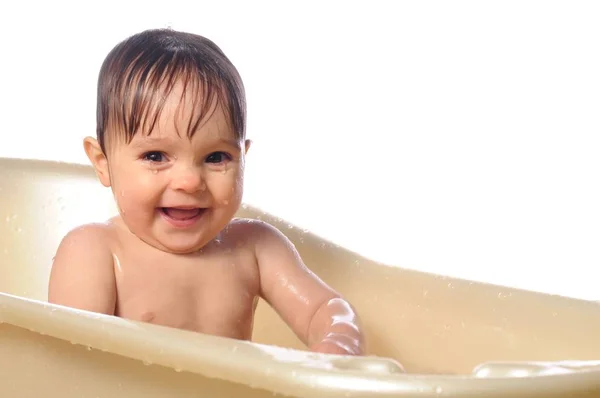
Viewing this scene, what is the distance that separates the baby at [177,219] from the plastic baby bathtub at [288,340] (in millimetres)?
102

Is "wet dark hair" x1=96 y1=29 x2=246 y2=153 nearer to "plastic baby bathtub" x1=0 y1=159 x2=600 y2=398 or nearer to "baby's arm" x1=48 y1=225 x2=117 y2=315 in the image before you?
"baby's arm" x1=48 y1=225 x2=117 y2=315

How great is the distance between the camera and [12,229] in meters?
1.90

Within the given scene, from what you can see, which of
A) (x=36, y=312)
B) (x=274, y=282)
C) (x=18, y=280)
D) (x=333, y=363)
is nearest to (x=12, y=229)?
(x=18, y=280)

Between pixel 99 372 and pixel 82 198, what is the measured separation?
0.85 metres

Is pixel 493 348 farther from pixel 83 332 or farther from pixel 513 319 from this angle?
pixel 83 332

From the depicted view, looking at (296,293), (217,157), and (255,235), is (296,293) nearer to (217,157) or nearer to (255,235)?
(255,235)

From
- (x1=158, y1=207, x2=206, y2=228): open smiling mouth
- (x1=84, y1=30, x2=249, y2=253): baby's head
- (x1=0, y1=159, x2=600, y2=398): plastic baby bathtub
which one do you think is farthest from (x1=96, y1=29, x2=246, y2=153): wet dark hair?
(x1=0, y1=159, x2=600, y2=398): plastic baby bathtub

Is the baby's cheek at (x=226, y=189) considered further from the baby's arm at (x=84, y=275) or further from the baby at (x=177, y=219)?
the baby's arm at (x=84, y=275)

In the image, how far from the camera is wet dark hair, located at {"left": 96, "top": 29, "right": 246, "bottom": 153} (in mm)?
1241

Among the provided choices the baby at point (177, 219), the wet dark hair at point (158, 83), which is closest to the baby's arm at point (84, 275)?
the baby at point (177, 219)

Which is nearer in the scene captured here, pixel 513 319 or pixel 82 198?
pixel 513 319

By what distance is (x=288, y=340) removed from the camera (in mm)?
1715

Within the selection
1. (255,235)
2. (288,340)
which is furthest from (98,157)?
(288,340)

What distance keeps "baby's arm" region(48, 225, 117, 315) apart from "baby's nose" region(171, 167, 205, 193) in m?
0.14
